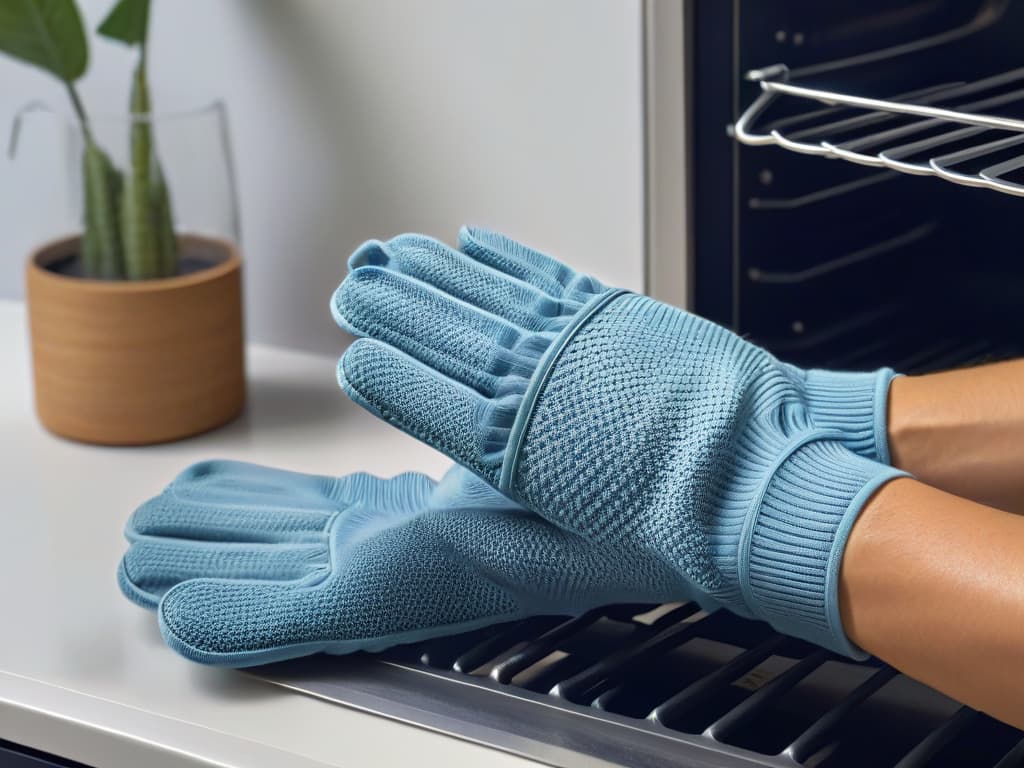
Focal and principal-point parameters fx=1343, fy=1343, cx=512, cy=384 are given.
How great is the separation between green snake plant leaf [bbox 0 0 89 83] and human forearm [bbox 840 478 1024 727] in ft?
2.14

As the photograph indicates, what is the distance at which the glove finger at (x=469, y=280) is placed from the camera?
662mm

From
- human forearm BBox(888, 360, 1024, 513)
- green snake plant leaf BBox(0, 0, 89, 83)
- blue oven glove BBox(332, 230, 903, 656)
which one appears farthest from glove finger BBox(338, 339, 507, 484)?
green snake plant leaf BBox(0, 0, 89, 83)

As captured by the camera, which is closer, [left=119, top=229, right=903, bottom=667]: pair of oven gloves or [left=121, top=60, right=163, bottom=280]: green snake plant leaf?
[left=119, top=229, right=903, bottom=667]: pair of oven gloves

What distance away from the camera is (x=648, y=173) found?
0.87 m

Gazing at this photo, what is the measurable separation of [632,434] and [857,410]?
145mm

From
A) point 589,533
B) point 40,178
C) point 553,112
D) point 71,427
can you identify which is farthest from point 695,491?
point 40,178

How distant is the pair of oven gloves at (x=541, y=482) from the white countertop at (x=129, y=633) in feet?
0.08

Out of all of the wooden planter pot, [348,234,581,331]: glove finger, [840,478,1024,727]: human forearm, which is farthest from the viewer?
the wooden planter pot

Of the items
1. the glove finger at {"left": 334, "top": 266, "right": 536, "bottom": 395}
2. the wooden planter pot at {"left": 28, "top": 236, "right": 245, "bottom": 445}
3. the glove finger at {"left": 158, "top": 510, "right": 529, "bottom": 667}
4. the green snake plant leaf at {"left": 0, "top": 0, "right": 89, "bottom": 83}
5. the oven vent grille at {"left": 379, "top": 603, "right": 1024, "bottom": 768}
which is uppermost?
the green snake plant leaf at {"left": 0, "top": 0, "right": 89, "bottom": 83}

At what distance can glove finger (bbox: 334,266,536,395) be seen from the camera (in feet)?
2.08

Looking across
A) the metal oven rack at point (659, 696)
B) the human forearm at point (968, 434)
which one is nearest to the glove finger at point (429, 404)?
the metal oven rack at point (659, 696)

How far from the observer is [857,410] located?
2.27 ft

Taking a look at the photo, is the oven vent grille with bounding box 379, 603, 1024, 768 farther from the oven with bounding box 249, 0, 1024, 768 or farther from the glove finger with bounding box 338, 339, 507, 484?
the glove finger with bounding box 338, 339, 507, 484

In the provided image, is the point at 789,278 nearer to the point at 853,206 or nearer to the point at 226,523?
the point at 853,206
